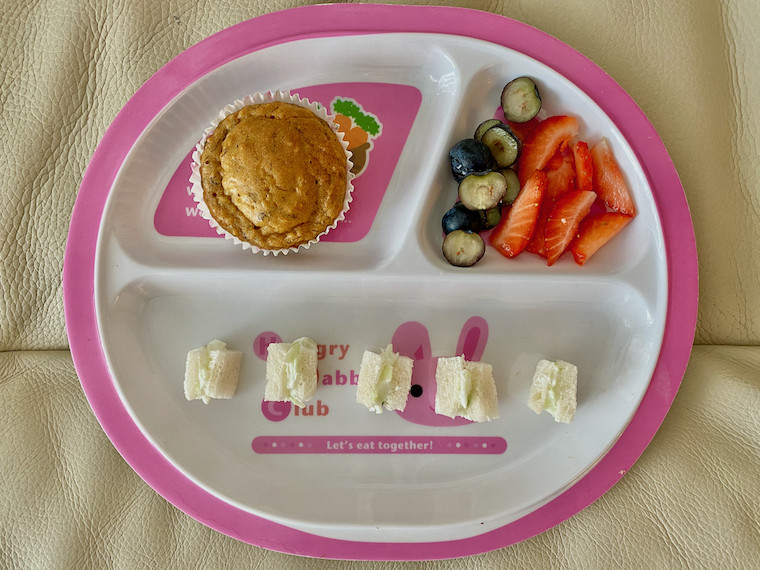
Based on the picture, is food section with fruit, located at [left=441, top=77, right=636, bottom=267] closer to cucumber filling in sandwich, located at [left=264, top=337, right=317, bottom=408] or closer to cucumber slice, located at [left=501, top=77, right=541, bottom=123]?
cucumber slice, located at [left=501, top=77, right=541, bottom=123]

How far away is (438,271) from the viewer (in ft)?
4.39

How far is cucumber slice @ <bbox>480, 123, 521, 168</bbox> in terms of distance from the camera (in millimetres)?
1312

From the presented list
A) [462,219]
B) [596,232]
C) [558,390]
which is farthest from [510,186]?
[558,390]

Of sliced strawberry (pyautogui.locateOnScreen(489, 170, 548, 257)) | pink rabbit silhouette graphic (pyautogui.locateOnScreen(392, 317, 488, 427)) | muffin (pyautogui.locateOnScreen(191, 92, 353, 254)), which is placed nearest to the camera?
muffin (pyautogui.locateOnScreen(191, 92, 353, 254))

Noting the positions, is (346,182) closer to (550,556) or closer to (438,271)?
(438,271)

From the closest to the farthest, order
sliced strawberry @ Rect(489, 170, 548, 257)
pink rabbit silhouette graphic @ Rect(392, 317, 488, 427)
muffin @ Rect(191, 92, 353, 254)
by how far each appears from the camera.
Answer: muffin @ Rect(191, 92, 353, 254) → sliced strawberry @ Rect(489, 170, 548, 257) → pink rabbit silhouette graphic @ Rect(392, 317, 488, 427)

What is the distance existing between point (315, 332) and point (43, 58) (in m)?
1.24

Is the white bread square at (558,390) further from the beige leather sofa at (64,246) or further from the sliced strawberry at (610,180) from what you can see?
the sliced strawberry at (610,180)

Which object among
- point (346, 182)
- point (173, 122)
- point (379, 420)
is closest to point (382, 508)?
point (379, 420)

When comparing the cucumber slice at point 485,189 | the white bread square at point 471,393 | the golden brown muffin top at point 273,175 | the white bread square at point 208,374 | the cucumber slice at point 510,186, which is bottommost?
the white bread square at point 208,374

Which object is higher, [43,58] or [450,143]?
[450,143]

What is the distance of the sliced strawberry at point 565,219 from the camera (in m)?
1.31

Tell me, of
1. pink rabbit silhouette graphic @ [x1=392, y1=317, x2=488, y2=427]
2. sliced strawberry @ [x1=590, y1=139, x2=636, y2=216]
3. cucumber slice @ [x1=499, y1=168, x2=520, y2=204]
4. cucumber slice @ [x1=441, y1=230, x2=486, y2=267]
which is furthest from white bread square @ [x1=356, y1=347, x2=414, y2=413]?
sliced strawberry @ [x1=590, y1=139, x2=636, y2=216]

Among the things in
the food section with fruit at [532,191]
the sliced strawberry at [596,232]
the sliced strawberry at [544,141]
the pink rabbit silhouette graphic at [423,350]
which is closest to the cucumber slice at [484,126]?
the food section with fruit at [532,191]
